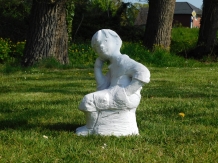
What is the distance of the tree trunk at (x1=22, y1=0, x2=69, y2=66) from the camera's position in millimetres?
11148

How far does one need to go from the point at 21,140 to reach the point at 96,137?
67 cm

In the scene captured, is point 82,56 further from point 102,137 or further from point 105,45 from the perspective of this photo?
point 102,137

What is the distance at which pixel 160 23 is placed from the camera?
14672 millimetres

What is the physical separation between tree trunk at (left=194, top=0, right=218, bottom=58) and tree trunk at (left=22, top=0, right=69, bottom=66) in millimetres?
6778

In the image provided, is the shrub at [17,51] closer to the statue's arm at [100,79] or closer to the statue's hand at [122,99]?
the statue's arm at [100,79]

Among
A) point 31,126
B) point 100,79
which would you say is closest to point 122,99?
point 100,79

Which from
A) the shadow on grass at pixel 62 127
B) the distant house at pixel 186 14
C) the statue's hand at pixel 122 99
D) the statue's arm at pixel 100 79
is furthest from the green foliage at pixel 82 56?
the distant house at pixel 186 14

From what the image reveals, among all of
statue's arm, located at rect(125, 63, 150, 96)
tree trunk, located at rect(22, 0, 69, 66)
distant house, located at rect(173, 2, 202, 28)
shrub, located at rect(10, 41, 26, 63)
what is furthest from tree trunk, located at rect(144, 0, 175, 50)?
distant house, located at rect(173, 2, 202, 28)

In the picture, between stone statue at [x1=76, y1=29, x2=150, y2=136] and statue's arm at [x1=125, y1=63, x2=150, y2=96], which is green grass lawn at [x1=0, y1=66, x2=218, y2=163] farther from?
statue's arm at [x1=125, y1=63, x2=150, y2=96]

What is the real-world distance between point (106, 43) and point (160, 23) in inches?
420

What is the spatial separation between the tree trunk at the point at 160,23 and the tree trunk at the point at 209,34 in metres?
2.21

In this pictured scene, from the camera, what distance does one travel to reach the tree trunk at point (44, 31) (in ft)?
36.6

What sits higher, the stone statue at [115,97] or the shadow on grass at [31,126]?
the stone statue at [115,97]

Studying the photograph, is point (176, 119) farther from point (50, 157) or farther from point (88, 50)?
point (88, 50)
